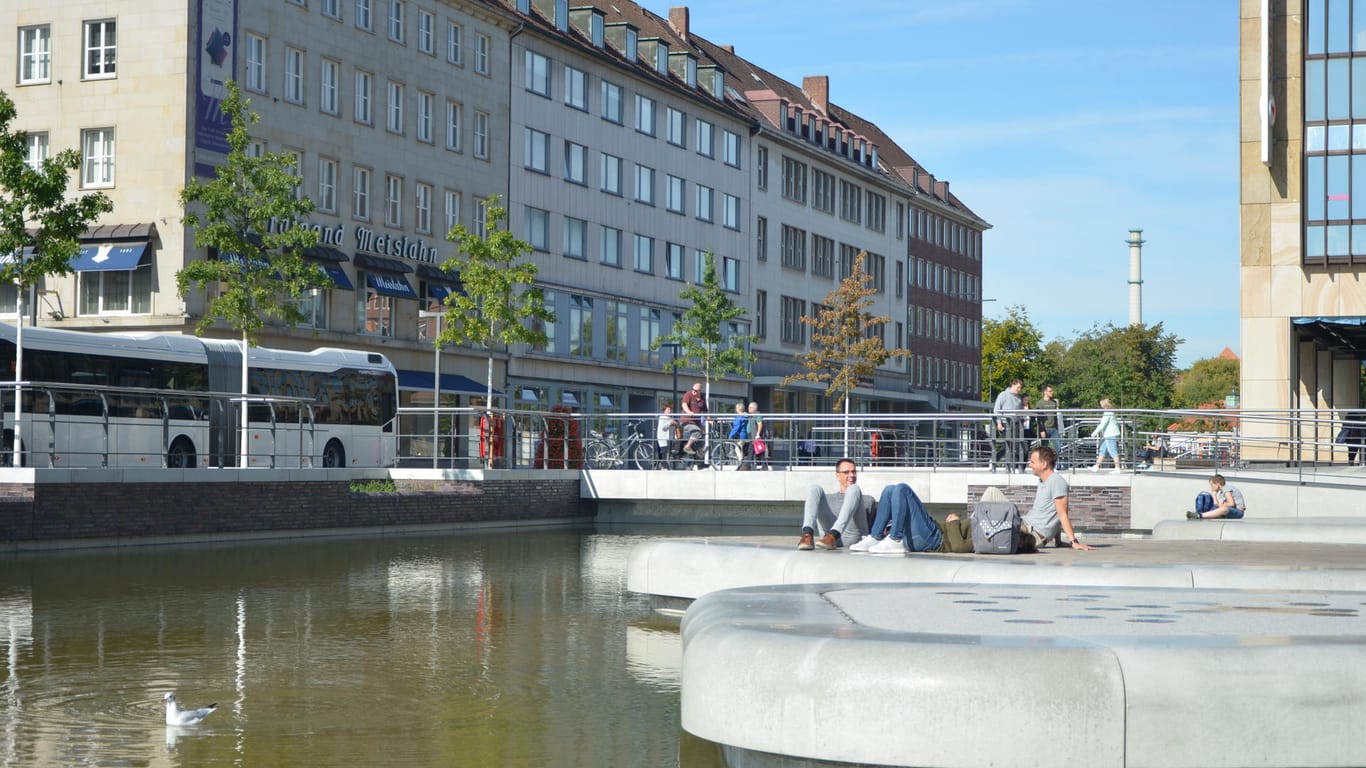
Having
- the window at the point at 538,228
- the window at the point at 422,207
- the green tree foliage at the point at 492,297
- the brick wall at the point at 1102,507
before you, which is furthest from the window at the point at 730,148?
the brick wall at the point at 1102,507

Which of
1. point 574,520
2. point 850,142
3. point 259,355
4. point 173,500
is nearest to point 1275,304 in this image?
point 574,520

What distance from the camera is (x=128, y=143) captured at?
149ft

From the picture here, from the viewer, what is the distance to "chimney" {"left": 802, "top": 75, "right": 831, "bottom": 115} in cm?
8989

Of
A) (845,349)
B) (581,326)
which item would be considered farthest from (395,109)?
(845,349)

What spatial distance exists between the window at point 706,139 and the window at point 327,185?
2282 cm

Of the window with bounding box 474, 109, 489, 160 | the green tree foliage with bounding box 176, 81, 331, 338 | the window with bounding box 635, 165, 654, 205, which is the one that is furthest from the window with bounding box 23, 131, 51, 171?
the window with bounding box 635, 165, 654, 205

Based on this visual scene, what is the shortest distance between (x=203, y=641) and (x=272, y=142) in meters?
35.6

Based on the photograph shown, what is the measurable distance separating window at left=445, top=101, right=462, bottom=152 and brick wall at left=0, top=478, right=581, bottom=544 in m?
20.5

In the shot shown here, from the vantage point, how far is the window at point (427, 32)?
55.0m

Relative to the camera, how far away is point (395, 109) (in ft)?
177

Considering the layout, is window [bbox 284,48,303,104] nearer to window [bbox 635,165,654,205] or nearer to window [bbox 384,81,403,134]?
window [bbox 384,81,403,134]

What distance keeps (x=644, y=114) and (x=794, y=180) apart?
14.5m

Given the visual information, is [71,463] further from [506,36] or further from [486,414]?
[506,36]

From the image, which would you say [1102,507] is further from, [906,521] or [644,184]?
[644,184]
